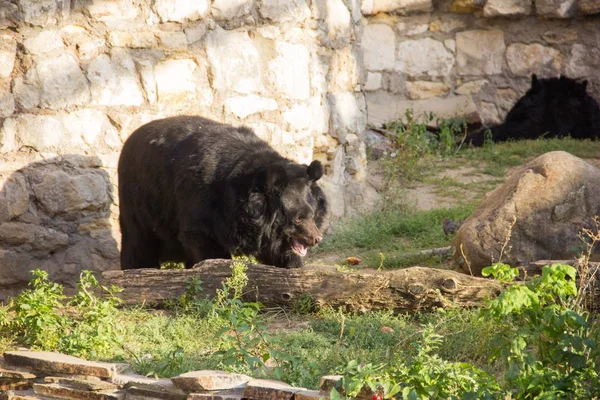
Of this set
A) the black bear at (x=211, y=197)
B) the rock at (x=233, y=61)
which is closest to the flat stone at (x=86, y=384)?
the black bear at (x=211, y=197)

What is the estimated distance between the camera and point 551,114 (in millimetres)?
11391

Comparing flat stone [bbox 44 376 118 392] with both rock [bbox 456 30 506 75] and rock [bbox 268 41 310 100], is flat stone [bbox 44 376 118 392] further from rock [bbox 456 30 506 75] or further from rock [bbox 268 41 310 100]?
rock [bbox 456 30 506 75]

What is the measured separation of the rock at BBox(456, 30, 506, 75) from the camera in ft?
37.6

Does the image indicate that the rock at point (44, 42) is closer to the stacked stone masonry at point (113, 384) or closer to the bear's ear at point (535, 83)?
the stacked stone masonry at point (113, 384)

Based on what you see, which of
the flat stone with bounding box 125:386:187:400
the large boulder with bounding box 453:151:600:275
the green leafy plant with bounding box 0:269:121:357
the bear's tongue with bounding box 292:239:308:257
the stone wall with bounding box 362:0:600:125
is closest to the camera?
the flat stone with bounding box 125:386:187:400

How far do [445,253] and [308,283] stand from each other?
2077 mm

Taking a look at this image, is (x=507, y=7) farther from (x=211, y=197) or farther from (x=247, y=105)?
(x=211, y=197)

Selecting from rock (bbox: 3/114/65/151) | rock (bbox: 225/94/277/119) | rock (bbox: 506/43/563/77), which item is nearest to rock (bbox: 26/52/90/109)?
rock (bbox: 3/114/65/151)

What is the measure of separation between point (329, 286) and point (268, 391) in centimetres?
164

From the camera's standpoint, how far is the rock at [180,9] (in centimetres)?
730

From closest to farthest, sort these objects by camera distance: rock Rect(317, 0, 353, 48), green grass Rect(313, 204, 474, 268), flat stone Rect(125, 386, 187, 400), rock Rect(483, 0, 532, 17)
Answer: flat stone Rect(125, 386, 187, 400), green grass Rect(313, 204, 474, 268), rock Rect(317, 0, 353, 48), rock Rect(483, 0, 532, 17)

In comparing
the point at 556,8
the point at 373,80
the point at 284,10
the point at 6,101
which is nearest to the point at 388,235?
the point at 284,10

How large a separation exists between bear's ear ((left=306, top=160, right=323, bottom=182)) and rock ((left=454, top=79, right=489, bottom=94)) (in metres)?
5.31

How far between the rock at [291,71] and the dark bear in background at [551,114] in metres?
3.51
